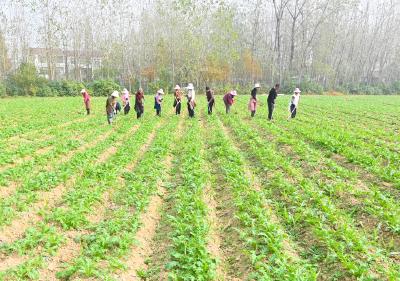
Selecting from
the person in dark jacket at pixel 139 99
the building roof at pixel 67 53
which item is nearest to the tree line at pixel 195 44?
the building roof at pixel 67 53

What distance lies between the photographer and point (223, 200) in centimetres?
730

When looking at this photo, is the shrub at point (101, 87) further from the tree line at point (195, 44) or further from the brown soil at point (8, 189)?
the brown soil at point (8, 189)

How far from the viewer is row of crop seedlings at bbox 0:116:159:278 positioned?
4.93 metres

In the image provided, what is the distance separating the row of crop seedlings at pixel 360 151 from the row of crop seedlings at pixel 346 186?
1.82ft

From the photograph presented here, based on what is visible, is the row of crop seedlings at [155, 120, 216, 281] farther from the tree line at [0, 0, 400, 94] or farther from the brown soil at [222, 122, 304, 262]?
the tree line at [0, 0, 400, 94]

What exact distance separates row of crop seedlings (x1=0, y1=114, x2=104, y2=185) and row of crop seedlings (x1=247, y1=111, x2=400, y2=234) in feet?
22.9

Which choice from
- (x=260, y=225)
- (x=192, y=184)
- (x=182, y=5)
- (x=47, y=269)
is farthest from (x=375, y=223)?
(x=182, y=5)

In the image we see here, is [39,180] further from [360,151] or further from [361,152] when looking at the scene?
[360,151]

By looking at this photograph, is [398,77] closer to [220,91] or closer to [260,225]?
[220,91]

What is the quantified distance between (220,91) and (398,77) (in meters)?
47.6

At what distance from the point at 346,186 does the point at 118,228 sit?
4.90 m

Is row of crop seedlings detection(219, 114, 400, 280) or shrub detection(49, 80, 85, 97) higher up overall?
shrub detection(49, 80, 85, 97)

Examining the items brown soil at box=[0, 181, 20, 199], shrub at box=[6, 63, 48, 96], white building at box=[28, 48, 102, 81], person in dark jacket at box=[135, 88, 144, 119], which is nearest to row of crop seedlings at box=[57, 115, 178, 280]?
brown soil at box=[0, 181, 20, 199]

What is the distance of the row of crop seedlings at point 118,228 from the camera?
182 inches
